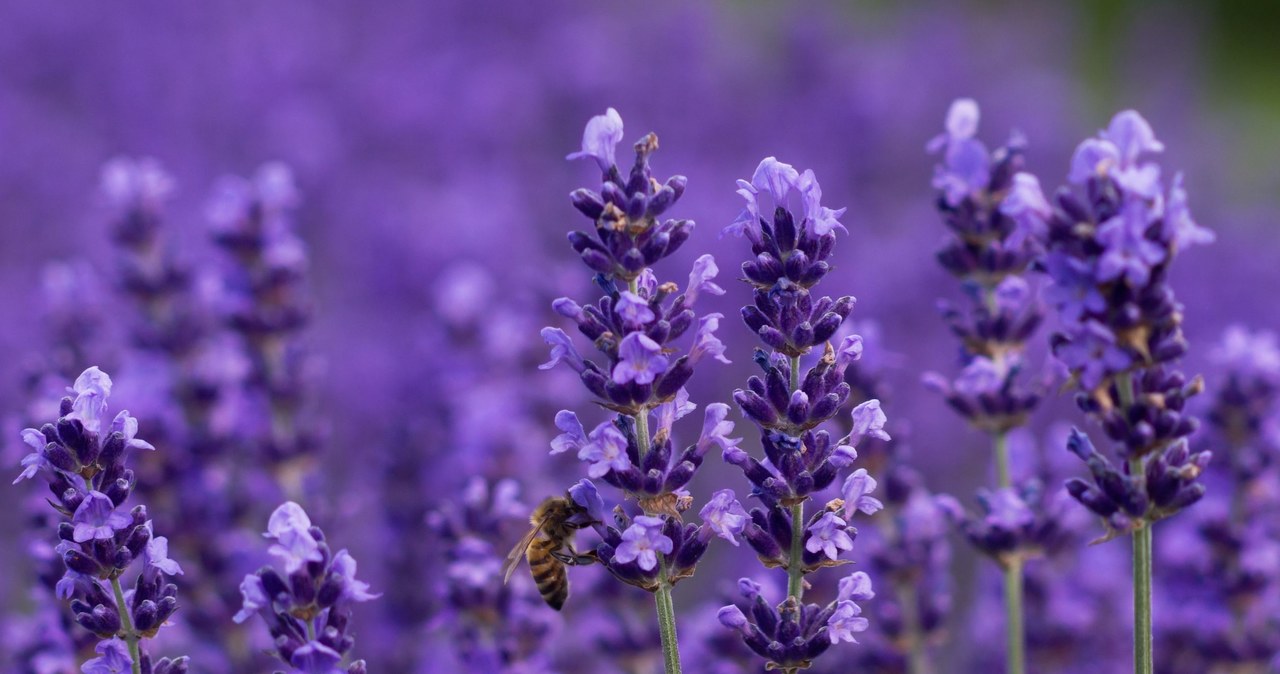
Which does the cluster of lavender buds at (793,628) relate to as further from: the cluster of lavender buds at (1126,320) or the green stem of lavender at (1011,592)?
the green stem of lavender at (1011,592)

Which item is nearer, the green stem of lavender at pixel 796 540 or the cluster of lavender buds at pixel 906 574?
the green stem of lavender at pixel 796 540

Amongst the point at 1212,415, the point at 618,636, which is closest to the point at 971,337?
the point at 1212,415

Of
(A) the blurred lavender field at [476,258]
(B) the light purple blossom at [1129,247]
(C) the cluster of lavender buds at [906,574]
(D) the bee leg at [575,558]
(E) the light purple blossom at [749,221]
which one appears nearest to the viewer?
(B) the light purple blossom at [1129,247]

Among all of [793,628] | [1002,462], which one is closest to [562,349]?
[793,628]

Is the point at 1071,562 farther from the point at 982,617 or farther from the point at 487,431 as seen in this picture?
the point at 487,431

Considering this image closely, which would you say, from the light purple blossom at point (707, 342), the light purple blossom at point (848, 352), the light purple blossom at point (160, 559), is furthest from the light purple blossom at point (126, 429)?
the light purple blossom at point (848, 352)

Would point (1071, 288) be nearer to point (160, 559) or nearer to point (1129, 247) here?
point (1129, 247)
